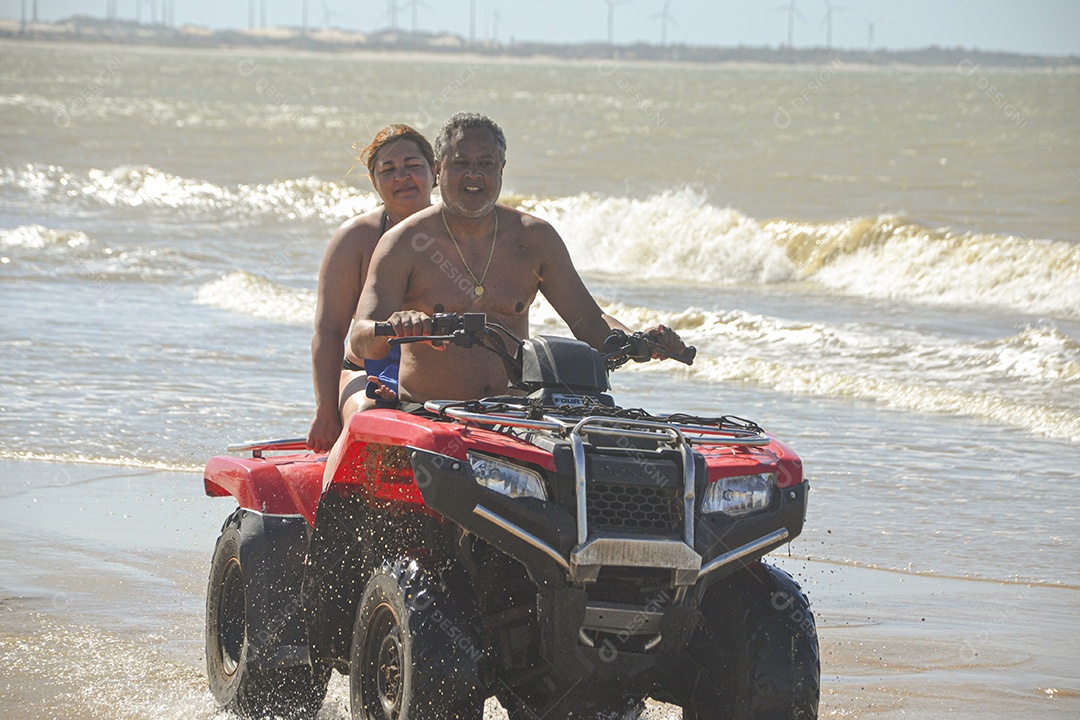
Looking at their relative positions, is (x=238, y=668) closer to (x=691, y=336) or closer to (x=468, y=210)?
(x=468, y=210)

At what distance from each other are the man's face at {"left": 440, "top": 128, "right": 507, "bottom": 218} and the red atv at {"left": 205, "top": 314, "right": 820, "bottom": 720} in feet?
1.69

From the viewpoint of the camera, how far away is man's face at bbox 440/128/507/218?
4.48 meters

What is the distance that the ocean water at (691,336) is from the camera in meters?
6.54

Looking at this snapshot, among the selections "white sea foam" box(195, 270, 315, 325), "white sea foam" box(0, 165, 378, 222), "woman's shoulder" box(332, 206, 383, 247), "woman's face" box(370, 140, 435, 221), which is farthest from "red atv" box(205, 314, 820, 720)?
"white sea foam" box(0, 165, 378, 222)

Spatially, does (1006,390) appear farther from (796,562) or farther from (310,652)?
(310,652)

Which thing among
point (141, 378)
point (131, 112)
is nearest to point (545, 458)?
point (141, 378)

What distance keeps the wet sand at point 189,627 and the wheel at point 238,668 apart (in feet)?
0.41

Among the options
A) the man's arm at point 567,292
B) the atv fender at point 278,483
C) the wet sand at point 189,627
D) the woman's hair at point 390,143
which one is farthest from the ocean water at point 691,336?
the woman's hair at point 390,143

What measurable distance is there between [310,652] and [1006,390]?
9133 millimetres

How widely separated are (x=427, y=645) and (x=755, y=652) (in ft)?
2.68

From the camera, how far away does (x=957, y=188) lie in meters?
31.9

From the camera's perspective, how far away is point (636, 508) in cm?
358

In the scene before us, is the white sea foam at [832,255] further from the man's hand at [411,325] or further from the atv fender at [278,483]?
the man's hand at [411,325]

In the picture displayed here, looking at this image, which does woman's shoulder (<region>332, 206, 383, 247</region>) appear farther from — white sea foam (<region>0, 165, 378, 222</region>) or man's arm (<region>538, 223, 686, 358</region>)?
white sea foam (<region>0, 165, 378, 222</region>)
